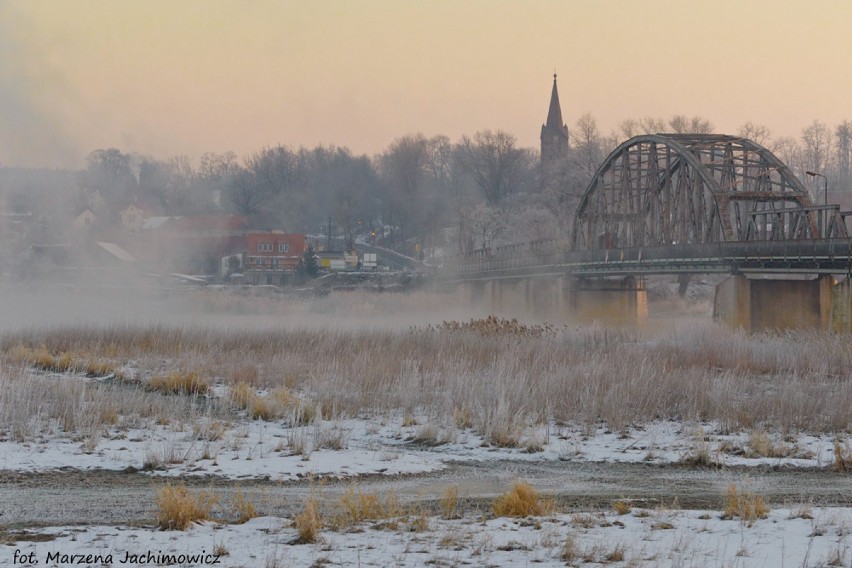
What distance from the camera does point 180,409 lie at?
20078 mm

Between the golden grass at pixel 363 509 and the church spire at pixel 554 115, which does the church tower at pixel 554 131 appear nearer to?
the church spire at pixel 554 115

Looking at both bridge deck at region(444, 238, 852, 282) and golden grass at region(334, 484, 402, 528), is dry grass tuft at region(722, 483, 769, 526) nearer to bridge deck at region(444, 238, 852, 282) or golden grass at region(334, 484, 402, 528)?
golden grass at region(334, 484, 402, 528)

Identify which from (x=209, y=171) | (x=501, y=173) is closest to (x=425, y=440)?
(x=501, y=173)

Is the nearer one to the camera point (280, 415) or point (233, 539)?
point (233, 539)

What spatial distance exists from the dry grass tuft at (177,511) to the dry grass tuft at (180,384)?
1105 cm

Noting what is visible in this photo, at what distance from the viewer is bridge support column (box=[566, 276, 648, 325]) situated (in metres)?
62.8

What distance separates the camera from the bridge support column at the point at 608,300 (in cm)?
6278

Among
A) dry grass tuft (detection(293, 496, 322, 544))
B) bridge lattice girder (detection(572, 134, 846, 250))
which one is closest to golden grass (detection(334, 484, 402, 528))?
dry grass tuft (detection(293, 496, 322, 544))

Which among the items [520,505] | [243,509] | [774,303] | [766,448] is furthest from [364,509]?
[774,303]

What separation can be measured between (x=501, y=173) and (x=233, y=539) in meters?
144

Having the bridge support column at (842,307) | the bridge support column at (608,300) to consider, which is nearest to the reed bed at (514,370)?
the bridge support column at (842,307)

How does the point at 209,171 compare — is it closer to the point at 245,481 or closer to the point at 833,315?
the point at 833,315

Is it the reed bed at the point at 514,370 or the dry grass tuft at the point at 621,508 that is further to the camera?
the reed bed at the point at 514,370

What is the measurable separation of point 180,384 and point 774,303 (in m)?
28.5
